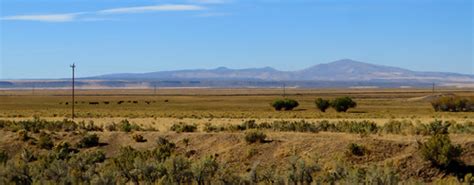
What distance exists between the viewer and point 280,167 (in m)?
30.7

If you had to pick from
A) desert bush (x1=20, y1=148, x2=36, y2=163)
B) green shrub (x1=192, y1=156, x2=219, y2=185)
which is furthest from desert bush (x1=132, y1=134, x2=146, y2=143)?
green shrub (x1=192, y1=156, x2=219, y2=185)

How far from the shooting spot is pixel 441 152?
2919 centimetres

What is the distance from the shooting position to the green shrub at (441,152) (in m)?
29.1

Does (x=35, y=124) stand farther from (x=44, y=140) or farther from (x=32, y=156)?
(x=32, y=156)

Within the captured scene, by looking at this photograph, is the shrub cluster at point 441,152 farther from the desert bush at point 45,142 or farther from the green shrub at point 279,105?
the green shrub at point 279,105

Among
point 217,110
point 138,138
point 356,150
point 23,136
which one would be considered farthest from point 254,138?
point 217,110

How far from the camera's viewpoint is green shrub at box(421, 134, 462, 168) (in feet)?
95.5

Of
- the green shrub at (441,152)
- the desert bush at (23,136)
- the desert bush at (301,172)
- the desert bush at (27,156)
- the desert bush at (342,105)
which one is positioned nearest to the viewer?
the desert bush at (301,172)

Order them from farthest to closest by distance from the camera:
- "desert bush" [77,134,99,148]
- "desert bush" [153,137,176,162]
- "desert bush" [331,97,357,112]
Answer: "desert bush" [331,97,357,112]
"desert bush" [77,134,99,148]
"desert bush" [153,137,176,162]

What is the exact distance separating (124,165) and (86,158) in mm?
3716

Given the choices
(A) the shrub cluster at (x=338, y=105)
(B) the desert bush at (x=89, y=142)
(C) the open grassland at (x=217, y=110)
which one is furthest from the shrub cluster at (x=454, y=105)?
(B) the desert bush at (x=89, y=142)

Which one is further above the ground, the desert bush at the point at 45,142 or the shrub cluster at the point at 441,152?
the shrub cluster at the point at 441,152

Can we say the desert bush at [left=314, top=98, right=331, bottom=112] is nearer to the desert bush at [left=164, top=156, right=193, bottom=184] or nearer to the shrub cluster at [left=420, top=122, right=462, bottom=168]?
the shrub cluster at [left=420, top=122, right=462, bottom=168]

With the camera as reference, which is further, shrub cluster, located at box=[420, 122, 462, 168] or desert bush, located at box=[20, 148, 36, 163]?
desert bush, located at box=[20, 148, 36, 163]
